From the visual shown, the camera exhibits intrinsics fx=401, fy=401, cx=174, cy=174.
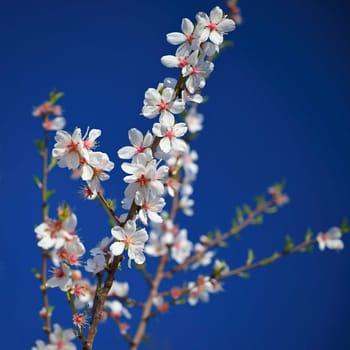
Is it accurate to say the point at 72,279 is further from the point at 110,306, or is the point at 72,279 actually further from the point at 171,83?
the point at 110,306

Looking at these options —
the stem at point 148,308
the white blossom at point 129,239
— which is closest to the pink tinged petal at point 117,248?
the white blossom at point 129,239

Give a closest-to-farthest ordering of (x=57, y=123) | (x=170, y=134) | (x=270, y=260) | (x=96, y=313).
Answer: (x=96, y=313)
(x=170, y=134)
(x=57, y=123)
(x=270, y=260)

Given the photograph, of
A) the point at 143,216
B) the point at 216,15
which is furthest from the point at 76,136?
the point at 216,15

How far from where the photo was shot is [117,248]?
1052 millimetres

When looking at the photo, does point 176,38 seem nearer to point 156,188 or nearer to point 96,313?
point 156,188

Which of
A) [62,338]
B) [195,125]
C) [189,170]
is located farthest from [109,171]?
[189,170]

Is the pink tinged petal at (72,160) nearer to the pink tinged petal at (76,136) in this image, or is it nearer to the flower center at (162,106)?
the pink tinged petal at (76,136)

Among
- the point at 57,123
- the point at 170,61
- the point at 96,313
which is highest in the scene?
the point at 57,123

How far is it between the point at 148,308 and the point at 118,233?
1.40 m

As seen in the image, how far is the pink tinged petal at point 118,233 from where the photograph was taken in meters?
1.05

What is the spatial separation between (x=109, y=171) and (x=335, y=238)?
79.6 inches

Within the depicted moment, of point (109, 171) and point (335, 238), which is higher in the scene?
point (335, 238)

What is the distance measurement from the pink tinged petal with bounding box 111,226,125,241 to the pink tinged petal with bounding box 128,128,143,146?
9.7 inches

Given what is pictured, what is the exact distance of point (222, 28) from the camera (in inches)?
48.3
